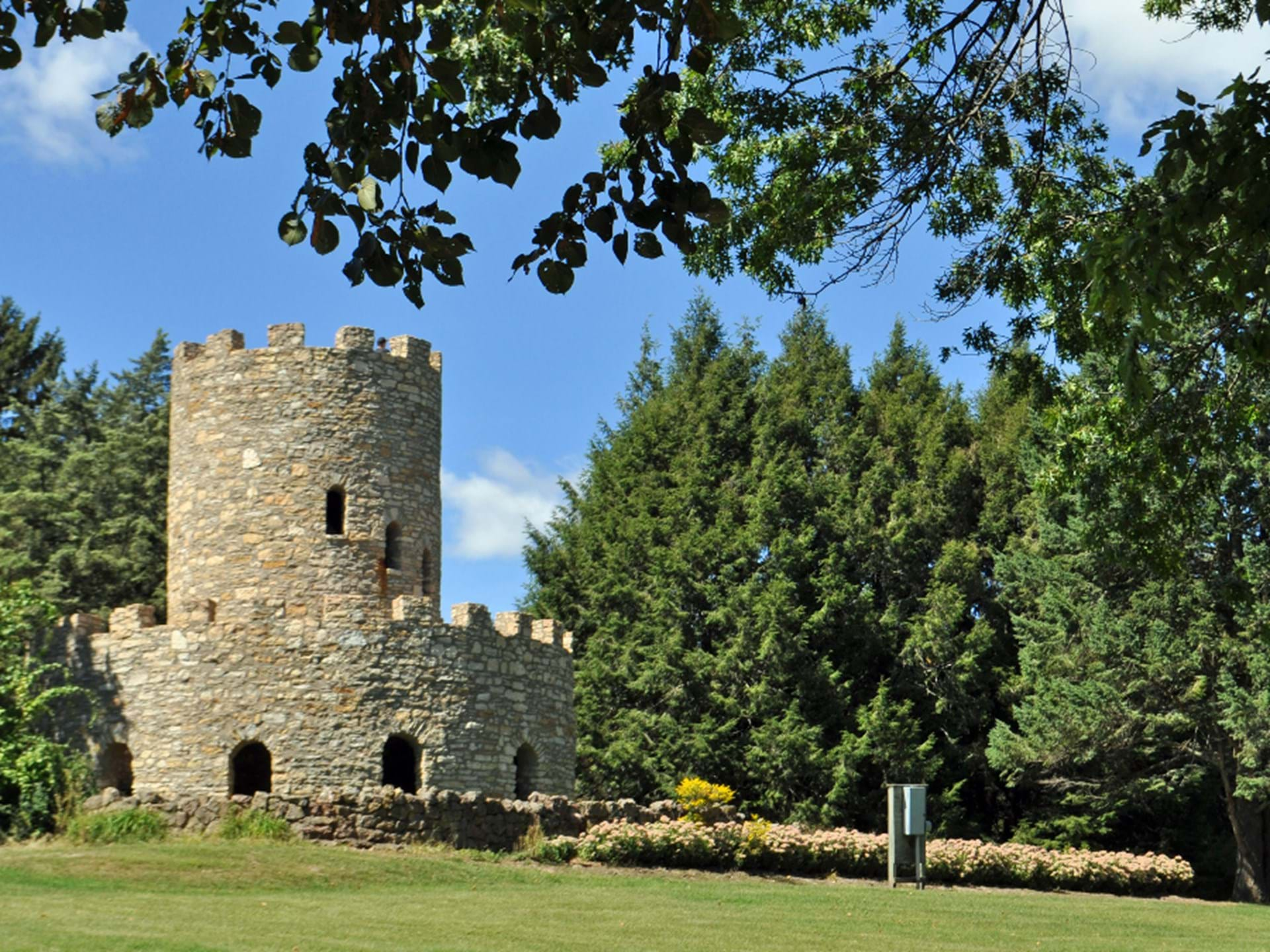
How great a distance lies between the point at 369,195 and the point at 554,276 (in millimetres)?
866

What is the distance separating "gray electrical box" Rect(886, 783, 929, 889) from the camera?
68.0 ft

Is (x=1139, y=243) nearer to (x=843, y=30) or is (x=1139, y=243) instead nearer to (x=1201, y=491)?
(x=843, y=30)

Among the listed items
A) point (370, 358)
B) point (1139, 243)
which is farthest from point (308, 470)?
point (1139, 243)

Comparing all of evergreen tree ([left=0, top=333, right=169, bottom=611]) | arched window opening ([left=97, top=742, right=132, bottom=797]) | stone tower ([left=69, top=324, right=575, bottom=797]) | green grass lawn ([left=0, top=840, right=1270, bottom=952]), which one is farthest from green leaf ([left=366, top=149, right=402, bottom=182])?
evergreen tree ([left=0, top=333, right=169, bottom=611])

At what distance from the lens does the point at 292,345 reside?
82.9 ft

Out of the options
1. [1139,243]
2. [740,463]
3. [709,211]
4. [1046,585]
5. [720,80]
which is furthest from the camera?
[740,463]

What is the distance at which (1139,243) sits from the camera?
7078 millimetres

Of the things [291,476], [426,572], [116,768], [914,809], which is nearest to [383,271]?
[914,809]

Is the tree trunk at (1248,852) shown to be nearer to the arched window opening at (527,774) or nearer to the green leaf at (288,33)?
the arched window opening at (527,774)

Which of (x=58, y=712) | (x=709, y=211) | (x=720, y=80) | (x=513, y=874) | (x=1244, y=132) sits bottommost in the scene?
(x=513, y=874)

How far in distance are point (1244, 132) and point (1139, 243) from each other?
2.81ft

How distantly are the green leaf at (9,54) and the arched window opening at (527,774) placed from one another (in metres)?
19.3

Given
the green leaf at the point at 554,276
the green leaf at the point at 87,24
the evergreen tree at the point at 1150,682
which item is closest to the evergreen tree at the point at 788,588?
the evergreen tree at the point at 1150,682

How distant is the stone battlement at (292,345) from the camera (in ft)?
83.0
